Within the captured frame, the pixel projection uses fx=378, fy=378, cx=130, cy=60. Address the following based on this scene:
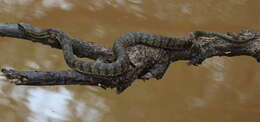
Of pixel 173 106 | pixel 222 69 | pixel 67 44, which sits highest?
pixel 67 44

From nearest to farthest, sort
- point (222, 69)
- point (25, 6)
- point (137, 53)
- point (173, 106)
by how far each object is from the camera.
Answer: point (137, 53)
point (173, 106)
point (222, 69)
point (25, 6)

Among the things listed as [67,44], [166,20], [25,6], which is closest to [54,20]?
[25,6]

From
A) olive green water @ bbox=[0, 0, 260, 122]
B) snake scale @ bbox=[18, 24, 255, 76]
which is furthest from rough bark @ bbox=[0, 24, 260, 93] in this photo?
olive green water @ bbox=[0, 0, 260, 122]

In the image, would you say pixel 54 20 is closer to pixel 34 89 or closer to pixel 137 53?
pixel 34 89

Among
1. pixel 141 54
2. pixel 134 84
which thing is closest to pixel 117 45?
pixel 141 54

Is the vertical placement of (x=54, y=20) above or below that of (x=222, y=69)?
above

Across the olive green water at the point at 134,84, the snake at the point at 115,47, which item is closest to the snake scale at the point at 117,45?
the snake at the point at 115,47
